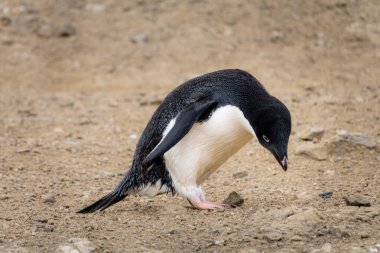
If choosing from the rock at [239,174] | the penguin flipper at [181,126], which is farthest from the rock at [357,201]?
the rock at [239,174]

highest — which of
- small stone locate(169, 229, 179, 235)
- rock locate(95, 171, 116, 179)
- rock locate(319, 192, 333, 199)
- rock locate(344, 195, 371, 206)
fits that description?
small stone locate(169, 229, 179, 235)

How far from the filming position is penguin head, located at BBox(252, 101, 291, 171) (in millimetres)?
3990

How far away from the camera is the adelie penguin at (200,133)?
403 centimetres

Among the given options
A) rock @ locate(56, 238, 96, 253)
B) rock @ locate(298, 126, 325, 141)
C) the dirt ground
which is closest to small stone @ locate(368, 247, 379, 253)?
the dirt ground

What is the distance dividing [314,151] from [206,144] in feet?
4.35

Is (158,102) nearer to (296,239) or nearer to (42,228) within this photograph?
(42,228)

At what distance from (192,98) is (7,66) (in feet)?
15.2

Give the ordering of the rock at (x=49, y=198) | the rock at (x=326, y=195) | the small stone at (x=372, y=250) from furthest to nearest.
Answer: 1. the rock at (x=49, y=198)
2. the rock at (x=326, y=195)
3. the small stone at (x=372, y=250)

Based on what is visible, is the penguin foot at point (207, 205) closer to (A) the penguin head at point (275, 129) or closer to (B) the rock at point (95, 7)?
(A) the penguin head at point (275, 129)

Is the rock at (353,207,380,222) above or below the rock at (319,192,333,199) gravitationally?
above

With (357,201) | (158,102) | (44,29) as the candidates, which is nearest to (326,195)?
(357,201)

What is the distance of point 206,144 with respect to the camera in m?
4.21

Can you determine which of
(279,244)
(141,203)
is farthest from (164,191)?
(279,244)

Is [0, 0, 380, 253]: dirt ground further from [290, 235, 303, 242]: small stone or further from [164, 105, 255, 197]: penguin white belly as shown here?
[164, 105, 255, 197]: penguin white belly
